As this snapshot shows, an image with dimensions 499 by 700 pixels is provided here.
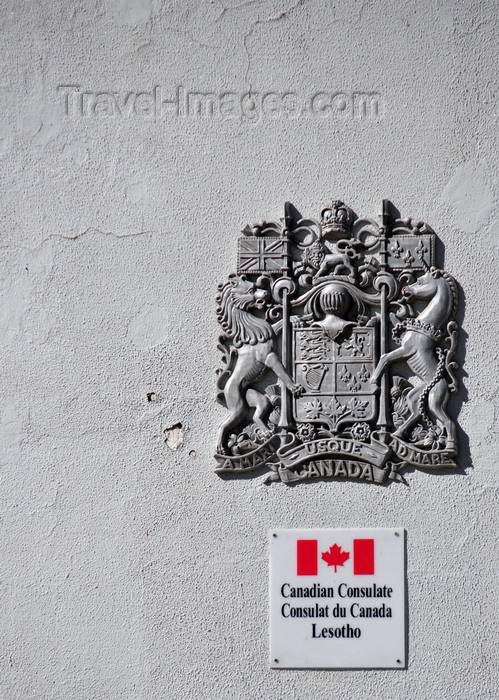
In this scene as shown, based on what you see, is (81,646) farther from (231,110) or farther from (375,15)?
(375,15)

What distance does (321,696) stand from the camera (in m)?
4.02

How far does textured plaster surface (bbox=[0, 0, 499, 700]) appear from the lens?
408 cm

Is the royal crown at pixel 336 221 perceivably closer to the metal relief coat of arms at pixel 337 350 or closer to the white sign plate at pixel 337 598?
the metal relief coat of arms at pixel 337 350

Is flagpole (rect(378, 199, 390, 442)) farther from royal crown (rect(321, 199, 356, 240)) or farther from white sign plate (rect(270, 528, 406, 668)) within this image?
white sign plate (rect(270, 528, 406, 668))

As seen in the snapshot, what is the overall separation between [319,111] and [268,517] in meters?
1.61

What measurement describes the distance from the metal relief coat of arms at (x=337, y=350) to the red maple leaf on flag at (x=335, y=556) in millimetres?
271

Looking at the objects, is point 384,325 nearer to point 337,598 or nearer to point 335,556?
point 335,556

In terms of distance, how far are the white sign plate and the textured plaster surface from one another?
49 mm

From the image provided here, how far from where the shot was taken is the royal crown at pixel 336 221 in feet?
14.0

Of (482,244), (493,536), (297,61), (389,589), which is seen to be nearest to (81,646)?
(389,589)
